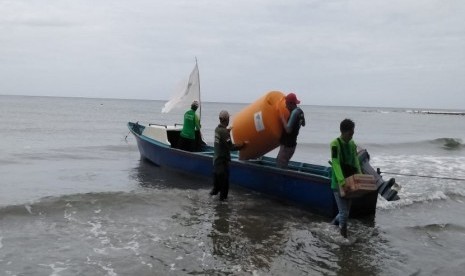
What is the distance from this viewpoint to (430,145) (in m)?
28.5

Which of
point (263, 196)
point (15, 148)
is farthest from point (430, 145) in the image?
point (15, 148)

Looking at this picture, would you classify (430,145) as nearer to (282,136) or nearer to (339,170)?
(282,136)

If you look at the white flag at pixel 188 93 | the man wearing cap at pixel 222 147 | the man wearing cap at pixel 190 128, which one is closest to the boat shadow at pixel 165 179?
the man wearing cap at pixel 190 128

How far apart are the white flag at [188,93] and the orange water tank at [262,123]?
592 centimetres

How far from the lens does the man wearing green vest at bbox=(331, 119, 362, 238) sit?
19.3 feet

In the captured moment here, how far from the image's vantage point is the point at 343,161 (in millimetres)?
6133

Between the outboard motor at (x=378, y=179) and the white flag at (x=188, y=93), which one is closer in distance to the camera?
the outboard motor at (x=378, y=179)

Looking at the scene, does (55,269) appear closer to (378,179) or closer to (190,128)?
(378,179)

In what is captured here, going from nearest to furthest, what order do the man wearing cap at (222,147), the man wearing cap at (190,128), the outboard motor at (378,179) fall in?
the outboard motor at (378,179)
the man wearing cap at (222,147)
the man wearing cap at (190,128)

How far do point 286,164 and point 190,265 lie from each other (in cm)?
401

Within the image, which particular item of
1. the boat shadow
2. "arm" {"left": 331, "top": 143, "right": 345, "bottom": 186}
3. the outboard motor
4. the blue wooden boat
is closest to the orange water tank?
the blue wooden boat

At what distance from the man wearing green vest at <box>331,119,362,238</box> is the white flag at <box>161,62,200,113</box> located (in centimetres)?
903

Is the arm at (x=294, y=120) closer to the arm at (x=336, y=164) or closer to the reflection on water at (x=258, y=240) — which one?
the reflection on water at (x=258, y=240)

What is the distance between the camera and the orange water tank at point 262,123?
8.48m
